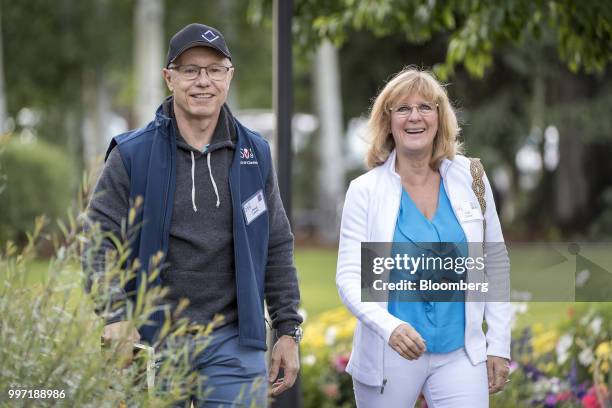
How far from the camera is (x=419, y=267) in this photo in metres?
4.23

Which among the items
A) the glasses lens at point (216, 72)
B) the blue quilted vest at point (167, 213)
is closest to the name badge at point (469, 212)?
the blue quilted vest at point (167, 213)

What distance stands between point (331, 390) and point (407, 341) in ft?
10.0

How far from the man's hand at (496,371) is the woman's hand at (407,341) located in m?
0.41

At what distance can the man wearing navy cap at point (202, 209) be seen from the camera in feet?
13.1

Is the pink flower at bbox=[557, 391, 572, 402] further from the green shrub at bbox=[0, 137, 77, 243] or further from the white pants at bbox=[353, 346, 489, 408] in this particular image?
the green shrub at bbox=[0, 137, 77, 243]

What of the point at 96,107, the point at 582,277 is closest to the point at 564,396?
the point at 582,277

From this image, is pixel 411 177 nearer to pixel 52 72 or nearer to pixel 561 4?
pixel 561 4

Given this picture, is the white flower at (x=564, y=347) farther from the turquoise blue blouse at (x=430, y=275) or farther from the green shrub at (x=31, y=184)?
the green shrub at (x=31, y=184)

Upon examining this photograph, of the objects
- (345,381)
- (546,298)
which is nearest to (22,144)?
(345,381)

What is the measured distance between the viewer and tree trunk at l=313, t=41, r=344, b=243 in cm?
2736

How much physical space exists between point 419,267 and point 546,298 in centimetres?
167

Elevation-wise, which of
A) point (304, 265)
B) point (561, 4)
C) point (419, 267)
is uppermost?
point (561, 4)

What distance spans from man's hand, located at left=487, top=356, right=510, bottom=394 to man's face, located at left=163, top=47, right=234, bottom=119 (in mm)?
1343

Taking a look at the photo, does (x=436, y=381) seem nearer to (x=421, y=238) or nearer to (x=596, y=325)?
(x=421, y=238)
